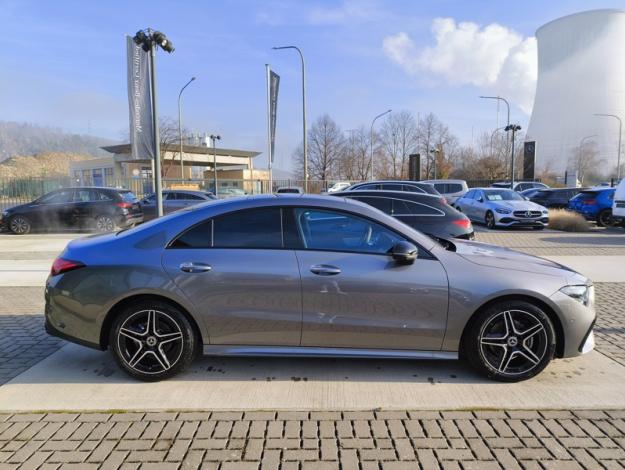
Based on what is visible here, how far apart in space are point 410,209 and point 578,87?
71297mm

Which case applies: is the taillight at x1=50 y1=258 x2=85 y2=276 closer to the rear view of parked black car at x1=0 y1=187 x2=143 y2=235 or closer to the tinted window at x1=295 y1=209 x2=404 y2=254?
the tinted window at x1=295 y1=209 x2=404 y2=254

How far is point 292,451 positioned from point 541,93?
265 feet

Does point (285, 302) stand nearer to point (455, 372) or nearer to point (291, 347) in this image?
point (291, 347)

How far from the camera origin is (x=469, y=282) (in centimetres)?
358

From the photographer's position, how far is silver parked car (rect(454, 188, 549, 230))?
51.7 ft

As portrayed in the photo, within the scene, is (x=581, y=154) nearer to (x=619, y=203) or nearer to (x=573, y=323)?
(x=619, y=203)

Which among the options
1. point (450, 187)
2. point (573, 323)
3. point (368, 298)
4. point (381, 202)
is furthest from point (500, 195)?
point (368, 298)

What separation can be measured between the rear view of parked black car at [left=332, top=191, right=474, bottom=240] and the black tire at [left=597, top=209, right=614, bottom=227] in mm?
11049

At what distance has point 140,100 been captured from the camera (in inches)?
402

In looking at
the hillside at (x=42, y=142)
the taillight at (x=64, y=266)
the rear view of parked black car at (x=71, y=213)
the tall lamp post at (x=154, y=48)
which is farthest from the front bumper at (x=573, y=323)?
the hillside at (x=42, y=142)

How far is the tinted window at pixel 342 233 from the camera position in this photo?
146 inches

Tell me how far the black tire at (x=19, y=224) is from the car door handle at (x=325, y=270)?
15195 mm

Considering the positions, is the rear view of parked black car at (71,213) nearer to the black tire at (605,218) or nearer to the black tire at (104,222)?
the black tire at (104,222)

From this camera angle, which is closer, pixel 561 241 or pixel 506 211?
pixel 561 241
